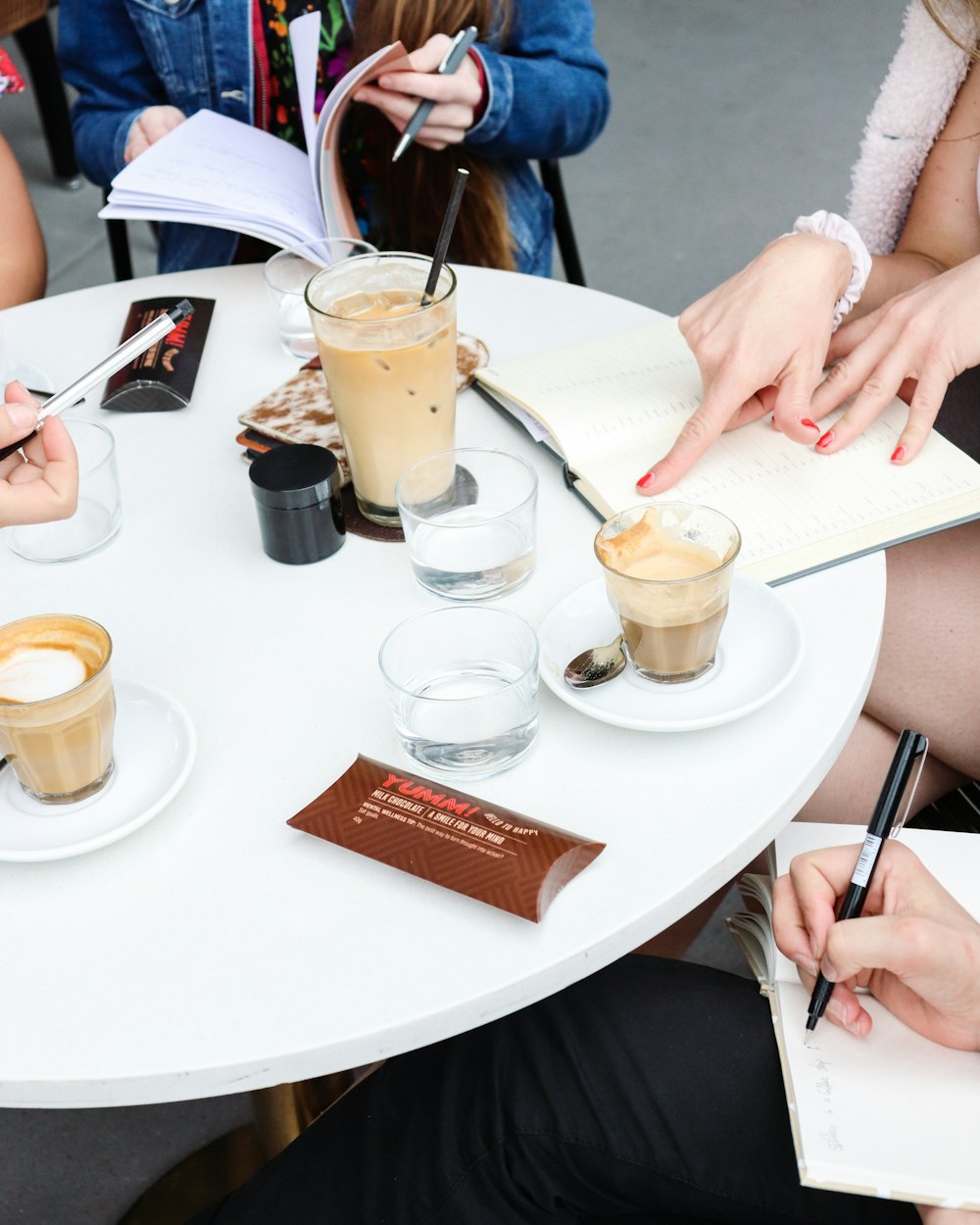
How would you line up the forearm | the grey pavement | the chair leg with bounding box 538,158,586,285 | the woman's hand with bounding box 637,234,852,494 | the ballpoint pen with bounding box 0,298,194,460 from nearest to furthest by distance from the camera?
1. the ballpoint pen with bounding box 0,298,194,460
2. the woman's hand with bounding box 637,234,852,494
3. the forearm
4. the chair leg with bounding box 538,158,586,285
5. the grey pavement

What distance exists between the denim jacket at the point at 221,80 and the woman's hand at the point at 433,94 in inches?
1.7

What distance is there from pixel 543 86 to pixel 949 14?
523 mm

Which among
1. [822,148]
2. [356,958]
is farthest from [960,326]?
[822,148]

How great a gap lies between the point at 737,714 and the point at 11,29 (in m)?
2.77

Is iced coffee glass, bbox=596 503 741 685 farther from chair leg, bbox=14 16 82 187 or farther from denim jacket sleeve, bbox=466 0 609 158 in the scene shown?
chair leg, bbox=14 16 82 187

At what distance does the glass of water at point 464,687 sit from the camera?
77 cm

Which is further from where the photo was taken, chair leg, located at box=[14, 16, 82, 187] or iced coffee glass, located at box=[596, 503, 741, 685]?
chair leg, located at box=[14, 16, 82, 187]

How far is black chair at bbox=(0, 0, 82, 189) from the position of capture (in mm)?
3073

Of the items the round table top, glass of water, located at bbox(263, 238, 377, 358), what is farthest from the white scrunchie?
glass of water, located at bbox(263, 238, 377, 358)

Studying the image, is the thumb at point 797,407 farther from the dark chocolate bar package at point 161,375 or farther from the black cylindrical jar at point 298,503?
the dark chocolate bar package at point 161,375

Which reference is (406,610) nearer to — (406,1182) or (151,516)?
(151,516)

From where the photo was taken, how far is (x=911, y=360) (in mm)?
1040

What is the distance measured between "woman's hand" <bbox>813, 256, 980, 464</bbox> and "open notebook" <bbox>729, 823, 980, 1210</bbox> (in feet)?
1.33

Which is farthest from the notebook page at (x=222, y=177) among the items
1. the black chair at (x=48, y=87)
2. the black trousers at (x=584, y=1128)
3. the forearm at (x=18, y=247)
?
the black chair at (x=48, y=87)
